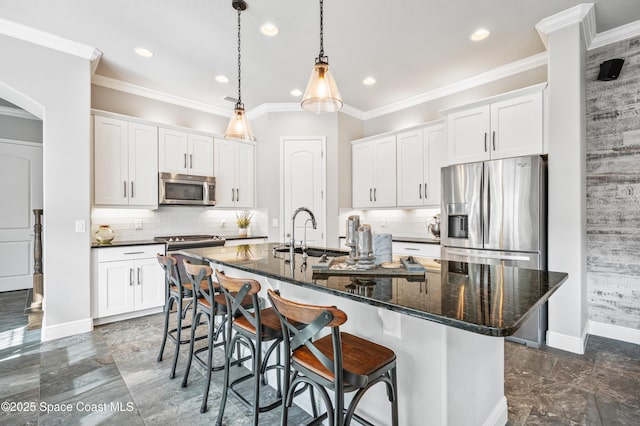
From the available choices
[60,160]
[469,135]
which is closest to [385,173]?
[469,135]

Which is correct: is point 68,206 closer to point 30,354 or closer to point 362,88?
point 30,354

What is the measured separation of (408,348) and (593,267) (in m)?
2.97

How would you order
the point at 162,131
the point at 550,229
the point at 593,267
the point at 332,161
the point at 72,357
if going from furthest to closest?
1. the point at 332,161
2. the point at 162,131
3. the point at 593,267
4. the point at 550,229
5. the point at 72,357

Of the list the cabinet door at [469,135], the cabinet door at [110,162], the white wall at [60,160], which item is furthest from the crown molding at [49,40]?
the cabinet door at [469,135]

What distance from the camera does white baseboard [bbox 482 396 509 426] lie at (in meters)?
1.63

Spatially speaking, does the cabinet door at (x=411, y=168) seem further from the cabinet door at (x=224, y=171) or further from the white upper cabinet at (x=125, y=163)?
the white upper cabinet at (x=125, y=163)

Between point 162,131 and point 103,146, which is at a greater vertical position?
point 162,131

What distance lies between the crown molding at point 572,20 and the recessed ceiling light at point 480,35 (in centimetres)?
43

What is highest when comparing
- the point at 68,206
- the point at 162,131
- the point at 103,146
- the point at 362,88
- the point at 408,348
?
the point at 362,88

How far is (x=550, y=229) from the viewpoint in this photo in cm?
287

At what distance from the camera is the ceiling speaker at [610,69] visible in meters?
Answer: 2.88

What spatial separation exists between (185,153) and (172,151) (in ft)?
0.58

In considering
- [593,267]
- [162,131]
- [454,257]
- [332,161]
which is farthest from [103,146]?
[593,267]

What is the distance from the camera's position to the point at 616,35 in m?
2.95
